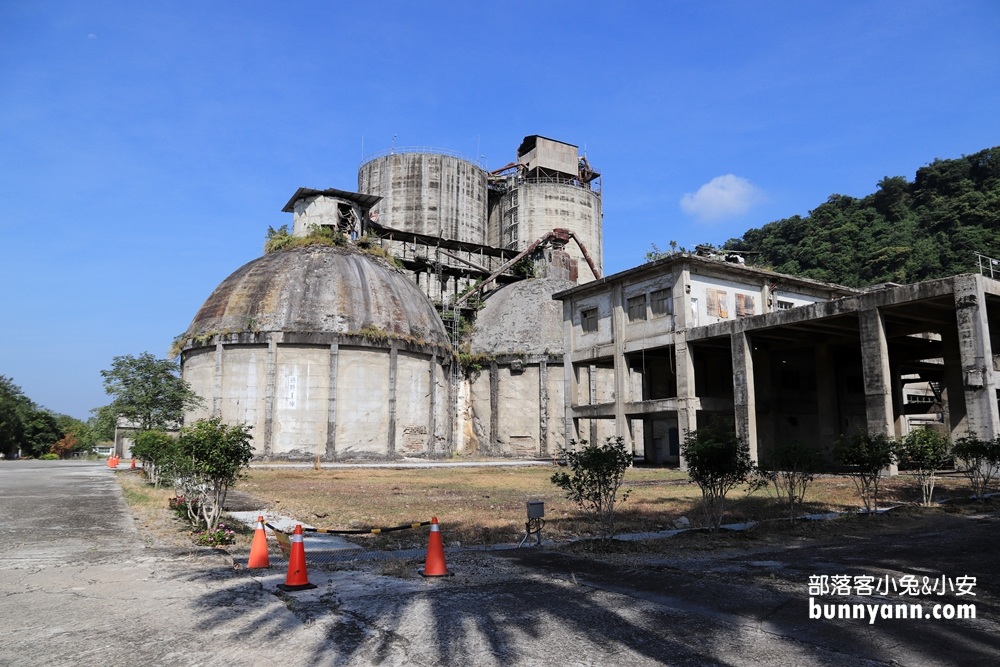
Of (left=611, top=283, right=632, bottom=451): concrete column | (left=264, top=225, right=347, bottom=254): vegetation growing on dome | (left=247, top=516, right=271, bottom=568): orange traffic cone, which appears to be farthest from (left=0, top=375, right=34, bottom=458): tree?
(left=247, top=516, right=271, bottom=568): orange traffic cone

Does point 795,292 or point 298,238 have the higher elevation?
point 298,238

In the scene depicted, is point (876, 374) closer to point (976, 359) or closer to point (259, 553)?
point (976, 359)

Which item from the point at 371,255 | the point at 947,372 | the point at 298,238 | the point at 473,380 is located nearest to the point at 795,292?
the point at 947,372

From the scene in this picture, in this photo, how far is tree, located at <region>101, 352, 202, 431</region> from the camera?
1264 inches

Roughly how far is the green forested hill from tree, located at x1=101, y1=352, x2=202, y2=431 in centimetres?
7115

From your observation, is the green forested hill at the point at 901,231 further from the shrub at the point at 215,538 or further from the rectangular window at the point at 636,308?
the shrub at the point at 215,538

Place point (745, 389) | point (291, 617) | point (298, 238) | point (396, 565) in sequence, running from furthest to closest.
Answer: point (298, 238) < point (745, 389) < point (396, 565) < point (291, 617)

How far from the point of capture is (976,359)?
85.6ft

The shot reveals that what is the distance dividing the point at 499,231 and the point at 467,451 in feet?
108

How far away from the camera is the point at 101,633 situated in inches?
257

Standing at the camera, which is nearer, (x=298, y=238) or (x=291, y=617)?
(x=291, y=617)

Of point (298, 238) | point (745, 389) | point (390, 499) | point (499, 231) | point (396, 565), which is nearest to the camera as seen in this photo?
point (396, 565)

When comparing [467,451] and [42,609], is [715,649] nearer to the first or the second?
[42,609]

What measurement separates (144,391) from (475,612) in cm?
3015
